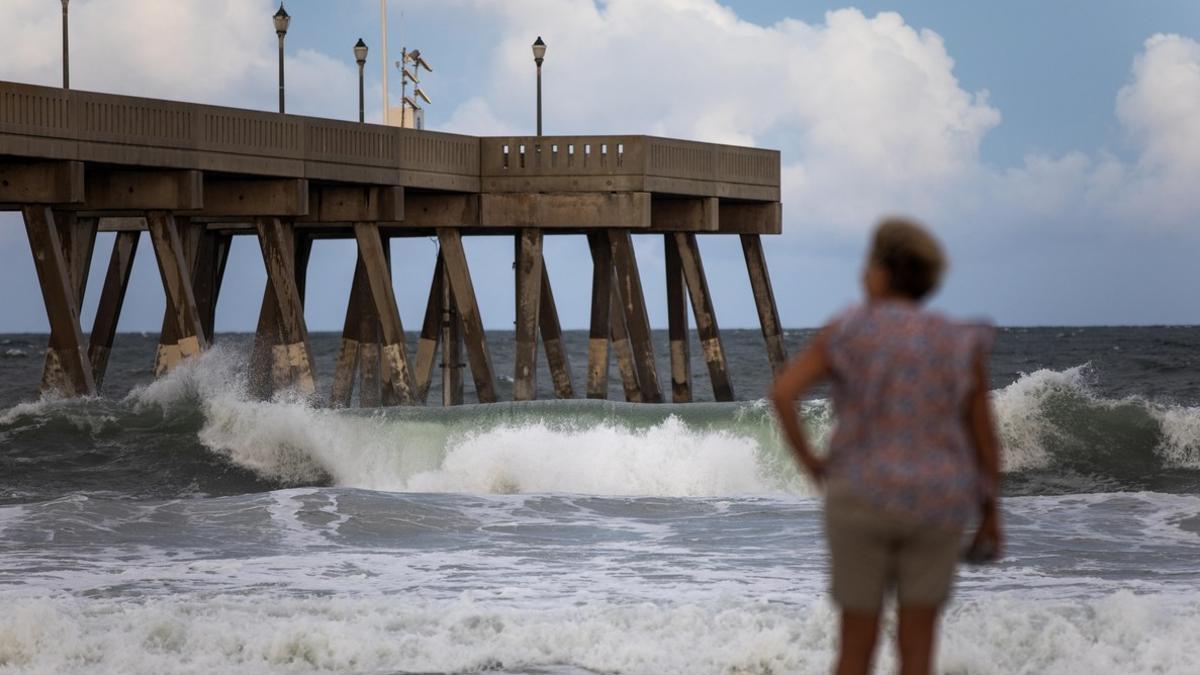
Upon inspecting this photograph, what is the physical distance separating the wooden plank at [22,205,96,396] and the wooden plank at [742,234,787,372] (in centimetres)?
1267

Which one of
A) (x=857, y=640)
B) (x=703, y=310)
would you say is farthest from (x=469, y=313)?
(x=857, y=640)

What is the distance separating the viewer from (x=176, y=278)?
23.6 metres

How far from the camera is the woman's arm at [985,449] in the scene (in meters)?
5.10

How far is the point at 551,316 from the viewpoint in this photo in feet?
96.9

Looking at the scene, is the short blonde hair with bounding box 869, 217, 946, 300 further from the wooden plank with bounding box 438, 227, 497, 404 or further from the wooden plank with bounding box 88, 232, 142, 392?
the wooden plank with bounding box 88, 232, 142, 392

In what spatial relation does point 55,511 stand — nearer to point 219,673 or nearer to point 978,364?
point 219,673

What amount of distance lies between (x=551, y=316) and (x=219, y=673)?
20212 mm

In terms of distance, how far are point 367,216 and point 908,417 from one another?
2235 cm

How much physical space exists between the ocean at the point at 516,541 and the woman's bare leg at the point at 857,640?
4.03 m

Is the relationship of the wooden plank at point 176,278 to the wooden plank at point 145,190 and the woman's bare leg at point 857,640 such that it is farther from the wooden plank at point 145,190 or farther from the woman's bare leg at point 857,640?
the woman's bare leg at point 857,640

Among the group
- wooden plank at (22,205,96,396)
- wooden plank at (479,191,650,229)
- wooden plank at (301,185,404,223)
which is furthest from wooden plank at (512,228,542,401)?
wooden plank at (22,205,96,396)

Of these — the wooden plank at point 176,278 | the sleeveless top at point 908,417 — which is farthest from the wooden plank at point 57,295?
the sleeveless top at point 908,417

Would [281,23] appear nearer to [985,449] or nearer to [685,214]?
[685,214]

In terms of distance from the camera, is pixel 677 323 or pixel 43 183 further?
pixel 677 323
